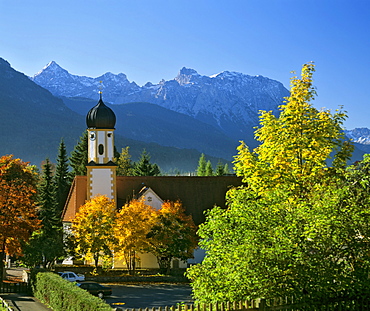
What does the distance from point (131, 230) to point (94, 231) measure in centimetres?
329

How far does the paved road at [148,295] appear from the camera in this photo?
3638 centimetres

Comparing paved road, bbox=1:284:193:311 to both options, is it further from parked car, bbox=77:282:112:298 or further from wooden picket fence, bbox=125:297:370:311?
wooden picket fence, bbox=125:297:370:311

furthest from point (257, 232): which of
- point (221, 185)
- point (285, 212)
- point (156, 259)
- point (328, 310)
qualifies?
point (221, 185)

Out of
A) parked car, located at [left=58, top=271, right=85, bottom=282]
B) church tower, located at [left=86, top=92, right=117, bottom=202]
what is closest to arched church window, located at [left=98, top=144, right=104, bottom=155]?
church tower, located at [left=86, top=92, right=117, bottom=202]

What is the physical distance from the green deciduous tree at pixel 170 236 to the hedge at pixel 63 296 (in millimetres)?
14419

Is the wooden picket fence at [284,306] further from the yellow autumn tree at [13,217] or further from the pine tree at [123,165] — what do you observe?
the pine tree at [123,165]

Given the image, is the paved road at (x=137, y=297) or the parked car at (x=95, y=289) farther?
the parked car at (x=95, y=289)

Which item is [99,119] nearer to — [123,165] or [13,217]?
[13,217]

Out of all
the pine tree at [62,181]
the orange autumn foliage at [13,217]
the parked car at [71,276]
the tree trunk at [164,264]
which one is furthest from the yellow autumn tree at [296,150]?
the pine tree at [62,181]

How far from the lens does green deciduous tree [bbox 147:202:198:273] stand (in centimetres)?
5081

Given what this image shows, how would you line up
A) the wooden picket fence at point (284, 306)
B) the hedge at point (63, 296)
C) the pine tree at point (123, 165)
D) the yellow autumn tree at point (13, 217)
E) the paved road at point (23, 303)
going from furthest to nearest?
the pine tree at point (123, 165) < the yellow autumn tree at point (13, 217) < the paved road at point (23, 303) < the hedge at point (63, 296) < the wooden picket fence at point (284, 306)

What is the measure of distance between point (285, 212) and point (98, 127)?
39.8 meters

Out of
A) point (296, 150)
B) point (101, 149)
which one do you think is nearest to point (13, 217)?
point (101, 149)

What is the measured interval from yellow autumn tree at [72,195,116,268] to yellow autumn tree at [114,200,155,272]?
2.91ft
